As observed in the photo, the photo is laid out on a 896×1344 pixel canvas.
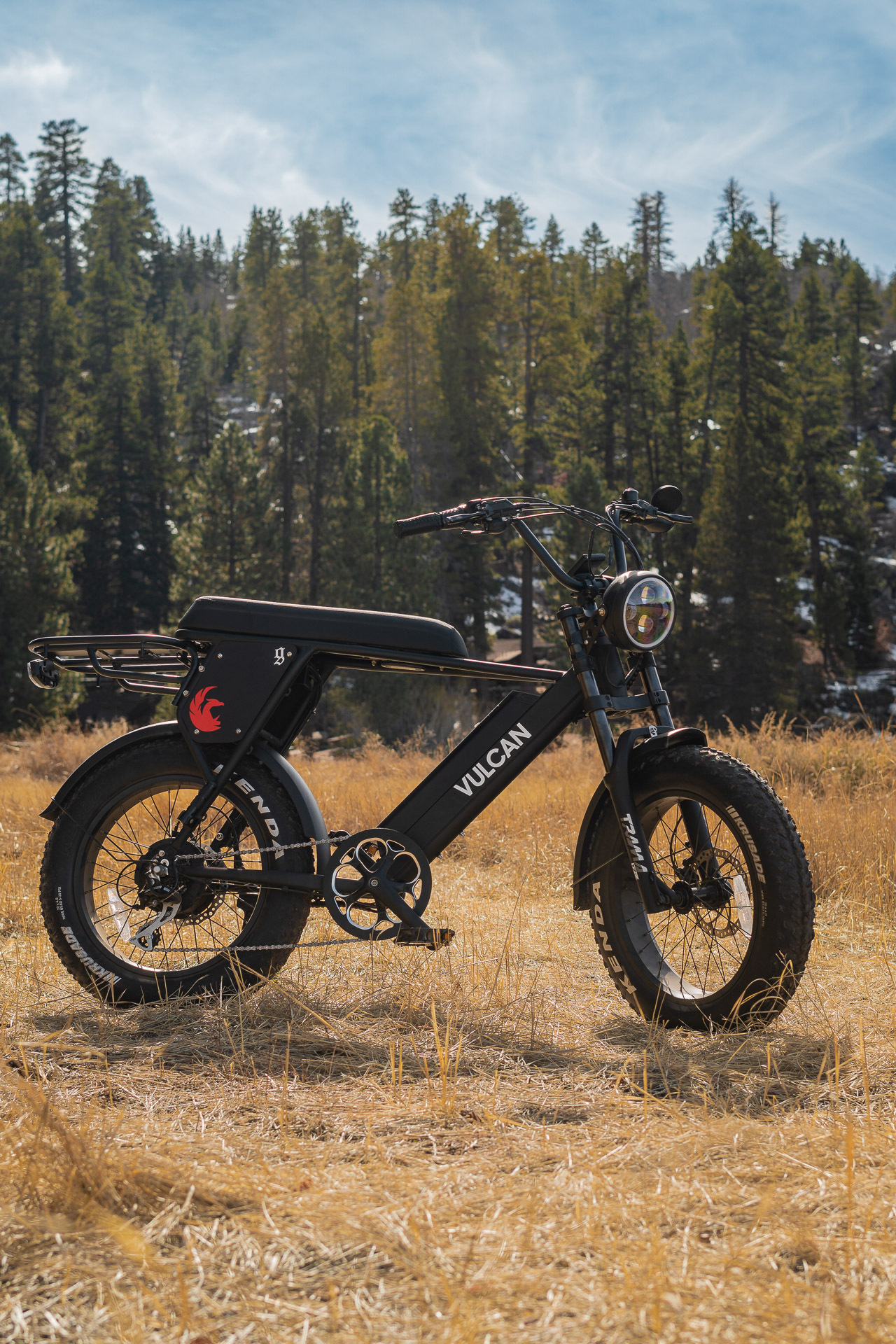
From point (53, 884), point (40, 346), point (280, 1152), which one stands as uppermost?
point (40, 346)

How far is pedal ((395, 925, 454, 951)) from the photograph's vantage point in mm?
3232

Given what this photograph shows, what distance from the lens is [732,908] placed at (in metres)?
3.14

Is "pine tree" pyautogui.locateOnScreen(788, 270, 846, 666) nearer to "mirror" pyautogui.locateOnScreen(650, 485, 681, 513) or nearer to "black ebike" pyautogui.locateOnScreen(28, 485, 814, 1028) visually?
"mirror" pyautogui.locateOnScreen(650, 485, 681, 513)

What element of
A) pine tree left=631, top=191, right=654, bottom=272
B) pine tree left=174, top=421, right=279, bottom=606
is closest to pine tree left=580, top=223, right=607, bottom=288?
pine tree left=631, top=191, right=654, bottom=272

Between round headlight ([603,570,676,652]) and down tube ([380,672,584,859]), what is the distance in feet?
0.87

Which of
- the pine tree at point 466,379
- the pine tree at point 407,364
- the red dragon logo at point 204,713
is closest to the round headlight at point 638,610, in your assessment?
the red dragon logo at point 204,713

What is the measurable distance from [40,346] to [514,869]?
46.0 m

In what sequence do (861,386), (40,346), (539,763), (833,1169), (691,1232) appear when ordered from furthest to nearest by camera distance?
(861,386), (40,346), (539,763), (833,1169), (691,1232)

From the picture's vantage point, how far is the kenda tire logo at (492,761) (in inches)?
135

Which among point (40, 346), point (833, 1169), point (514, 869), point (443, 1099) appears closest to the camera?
point (833, 1169)

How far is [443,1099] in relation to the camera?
249cm

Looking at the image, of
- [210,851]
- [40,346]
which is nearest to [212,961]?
[210,851]

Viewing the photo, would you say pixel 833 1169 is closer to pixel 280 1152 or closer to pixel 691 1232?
pixel 691 1232

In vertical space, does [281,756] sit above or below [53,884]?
above
